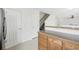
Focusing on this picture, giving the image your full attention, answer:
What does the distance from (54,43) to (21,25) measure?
52 cm

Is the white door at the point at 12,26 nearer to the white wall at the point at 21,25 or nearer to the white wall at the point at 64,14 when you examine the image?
the white wall at the point at 21,25

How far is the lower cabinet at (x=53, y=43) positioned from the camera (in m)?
1.21

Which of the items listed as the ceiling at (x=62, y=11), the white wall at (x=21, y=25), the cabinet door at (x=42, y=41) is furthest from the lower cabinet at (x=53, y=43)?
the ceiling at (x=62, y=11)

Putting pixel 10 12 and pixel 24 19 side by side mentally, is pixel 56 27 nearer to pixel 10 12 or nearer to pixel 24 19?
pixel 24 19

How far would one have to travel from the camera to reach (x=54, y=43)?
1.32 m

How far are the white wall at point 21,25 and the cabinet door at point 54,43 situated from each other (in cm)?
23

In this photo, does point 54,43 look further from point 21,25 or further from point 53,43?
point 21,25

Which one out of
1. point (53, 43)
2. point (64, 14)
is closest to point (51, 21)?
point (64, 14)

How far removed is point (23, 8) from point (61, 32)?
628 millimetres

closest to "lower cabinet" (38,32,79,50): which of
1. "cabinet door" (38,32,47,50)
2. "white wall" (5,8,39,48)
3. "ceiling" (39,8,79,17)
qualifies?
"cabinet door" (38,32,47,50)
